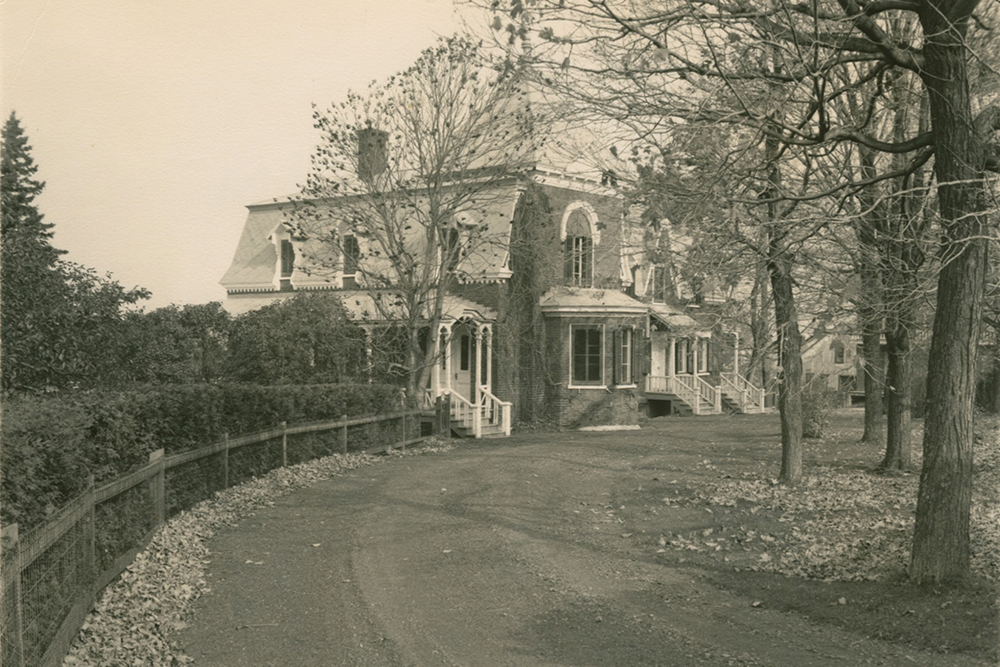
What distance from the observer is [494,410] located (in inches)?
1080

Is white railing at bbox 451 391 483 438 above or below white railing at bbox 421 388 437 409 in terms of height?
below

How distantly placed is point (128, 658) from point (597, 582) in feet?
14.4

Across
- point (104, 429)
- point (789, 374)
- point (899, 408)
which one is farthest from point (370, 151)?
point (104, 429)

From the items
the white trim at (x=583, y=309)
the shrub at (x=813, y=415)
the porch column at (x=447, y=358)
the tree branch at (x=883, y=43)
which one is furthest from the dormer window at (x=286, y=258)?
the tree branch at (x=883, y=43)

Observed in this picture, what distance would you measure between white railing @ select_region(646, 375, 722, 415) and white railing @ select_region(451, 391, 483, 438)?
467 inches

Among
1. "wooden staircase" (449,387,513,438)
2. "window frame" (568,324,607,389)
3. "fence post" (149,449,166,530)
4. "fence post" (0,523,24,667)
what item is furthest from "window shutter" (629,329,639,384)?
"fence post" (0,523,24,667)

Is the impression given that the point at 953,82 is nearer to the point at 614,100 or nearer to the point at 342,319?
the point at 614,100

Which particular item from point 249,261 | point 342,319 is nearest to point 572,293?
point 342,319

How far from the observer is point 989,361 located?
2869 centimetres

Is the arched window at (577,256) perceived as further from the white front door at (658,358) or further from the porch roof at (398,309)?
the white front door at (658,358)

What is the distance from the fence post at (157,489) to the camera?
32.7ft

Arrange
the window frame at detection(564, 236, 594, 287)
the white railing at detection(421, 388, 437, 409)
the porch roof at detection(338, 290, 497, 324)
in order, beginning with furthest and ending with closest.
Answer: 1. the window frame at detection(564, 236, 594, 287)
2. the white railing at detection(421, 388, 437, 409)
3. the porch roof at detection(338, 290, 497, 324)

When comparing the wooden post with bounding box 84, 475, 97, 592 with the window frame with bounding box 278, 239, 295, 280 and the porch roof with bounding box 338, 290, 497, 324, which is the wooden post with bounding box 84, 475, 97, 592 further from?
the window frame with bounding box 278, 239, 295, 280

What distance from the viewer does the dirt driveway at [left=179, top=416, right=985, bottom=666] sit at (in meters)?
6.82
